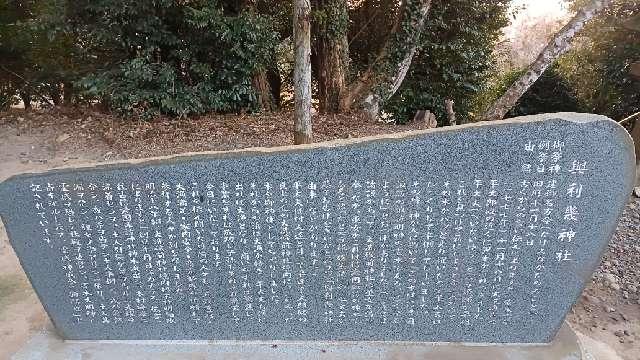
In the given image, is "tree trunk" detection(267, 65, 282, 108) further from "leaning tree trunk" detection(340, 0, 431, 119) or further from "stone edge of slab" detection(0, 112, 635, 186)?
"stone edge of slab" detection(0, 112, 635, 186)

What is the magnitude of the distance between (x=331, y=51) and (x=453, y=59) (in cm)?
295

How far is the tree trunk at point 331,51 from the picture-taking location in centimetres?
976

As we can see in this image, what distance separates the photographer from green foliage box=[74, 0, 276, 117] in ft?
26.9

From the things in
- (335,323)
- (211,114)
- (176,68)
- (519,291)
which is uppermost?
(176,68)

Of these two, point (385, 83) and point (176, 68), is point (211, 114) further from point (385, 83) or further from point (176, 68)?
point (385, 83)

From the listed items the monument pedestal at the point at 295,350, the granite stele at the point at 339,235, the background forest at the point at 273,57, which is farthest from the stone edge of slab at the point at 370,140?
the background forest at the point at 273,57

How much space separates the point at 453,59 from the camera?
1133 centimetres

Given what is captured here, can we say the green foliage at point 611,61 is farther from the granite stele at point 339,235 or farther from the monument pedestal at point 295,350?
the monument pedestal at point 295,350

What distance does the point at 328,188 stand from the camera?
319 cm

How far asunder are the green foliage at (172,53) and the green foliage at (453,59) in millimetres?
3848

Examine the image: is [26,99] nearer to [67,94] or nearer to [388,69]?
[67,94]

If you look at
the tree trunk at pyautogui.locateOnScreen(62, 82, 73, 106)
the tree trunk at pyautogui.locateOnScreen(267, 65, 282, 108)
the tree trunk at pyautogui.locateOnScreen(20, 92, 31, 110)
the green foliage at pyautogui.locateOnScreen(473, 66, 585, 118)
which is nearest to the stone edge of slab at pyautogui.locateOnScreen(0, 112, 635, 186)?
the tree trunk at pyautogui.locateOnScreen(62, 82, 73, 106)

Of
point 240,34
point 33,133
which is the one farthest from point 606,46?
point 33,133

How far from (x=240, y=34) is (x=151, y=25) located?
1.44 metres
